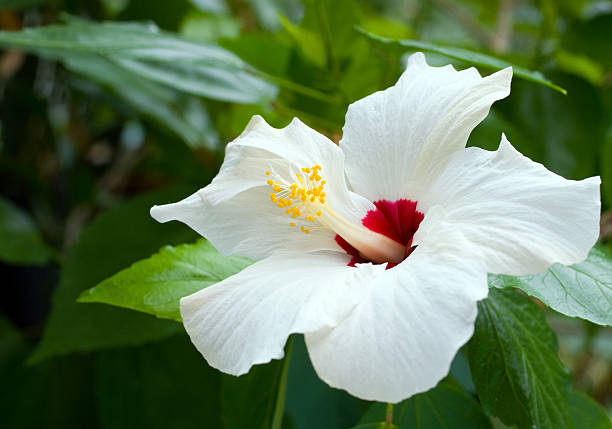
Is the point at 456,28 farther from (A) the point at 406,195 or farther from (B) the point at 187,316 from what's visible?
(B) the point at 187,316

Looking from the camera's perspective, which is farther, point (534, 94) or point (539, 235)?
point (534, 94)

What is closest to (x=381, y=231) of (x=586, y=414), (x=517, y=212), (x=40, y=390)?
(x=517, y=212)

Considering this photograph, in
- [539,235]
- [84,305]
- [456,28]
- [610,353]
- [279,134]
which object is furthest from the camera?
[456,28]

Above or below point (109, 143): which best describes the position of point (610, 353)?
below

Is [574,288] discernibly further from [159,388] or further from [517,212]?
[159,388]

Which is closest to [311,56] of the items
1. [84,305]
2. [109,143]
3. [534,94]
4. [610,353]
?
[534,94]

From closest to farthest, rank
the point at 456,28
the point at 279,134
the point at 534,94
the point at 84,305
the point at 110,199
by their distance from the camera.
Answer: the point at 279,134 → the point at 84,305 → the point at 534,94 → the point at 110,199 → the point at 456,28

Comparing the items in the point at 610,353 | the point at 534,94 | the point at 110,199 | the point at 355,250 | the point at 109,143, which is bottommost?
the point at 610,353
